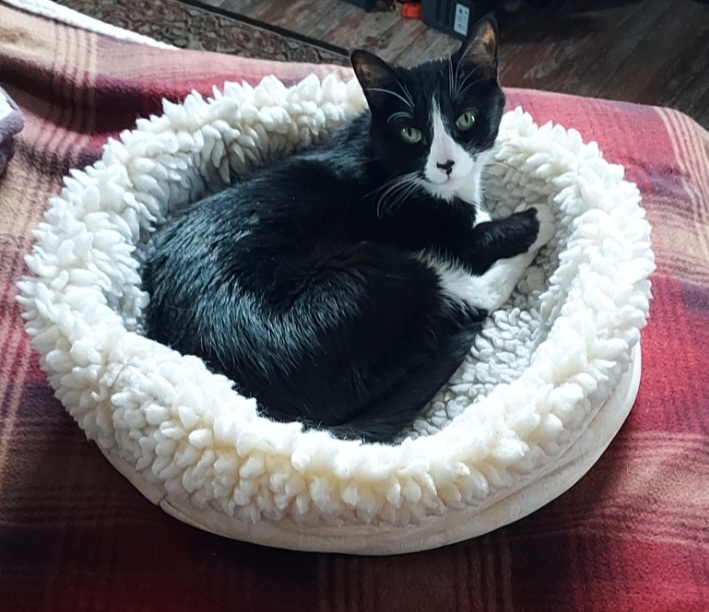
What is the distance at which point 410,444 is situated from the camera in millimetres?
770

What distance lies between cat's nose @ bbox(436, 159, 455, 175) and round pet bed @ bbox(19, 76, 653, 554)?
15 centimetres

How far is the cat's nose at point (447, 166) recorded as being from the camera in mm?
1055

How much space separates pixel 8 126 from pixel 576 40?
1610mm

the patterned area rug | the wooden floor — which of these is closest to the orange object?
the wooden floor

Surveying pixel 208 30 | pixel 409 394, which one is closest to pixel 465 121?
pixel 409 394

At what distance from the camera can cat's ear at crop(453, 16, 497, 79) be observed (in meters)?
1.06

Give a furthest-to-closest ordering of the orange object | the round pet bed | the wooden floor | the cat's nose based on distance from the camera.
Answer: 1. the orange object
2. the wooden floor
3. the cat's nose
4. the round pet bed

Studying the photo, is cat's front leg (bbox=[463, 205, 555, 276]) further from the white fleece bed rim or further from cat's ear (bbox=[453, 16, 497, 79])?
the white fleece bed rim

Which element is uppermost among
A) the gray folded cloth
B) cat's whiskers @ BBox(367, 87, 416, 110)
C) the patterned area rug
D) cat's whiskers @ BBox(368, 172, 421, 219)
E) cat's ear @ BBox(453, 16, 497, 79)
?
cat's ear @ BBox(453, 16, 497, 79)

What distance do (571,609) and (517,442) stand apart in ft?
0.58

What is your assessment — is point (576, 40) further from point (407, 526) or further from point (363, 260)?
point (407, 526)

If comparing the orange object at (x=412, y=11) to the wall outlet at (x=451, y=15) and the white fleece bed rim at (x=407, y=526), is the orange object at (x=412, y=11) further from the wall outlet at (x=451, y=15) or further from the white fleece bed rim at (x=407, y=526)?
the white fleece bed rim at (x=407, y=526)

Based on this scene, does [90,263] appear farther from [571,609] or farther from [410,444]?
[571,609]

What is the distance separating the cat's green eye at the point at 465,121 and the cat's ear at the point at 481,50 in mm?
65
